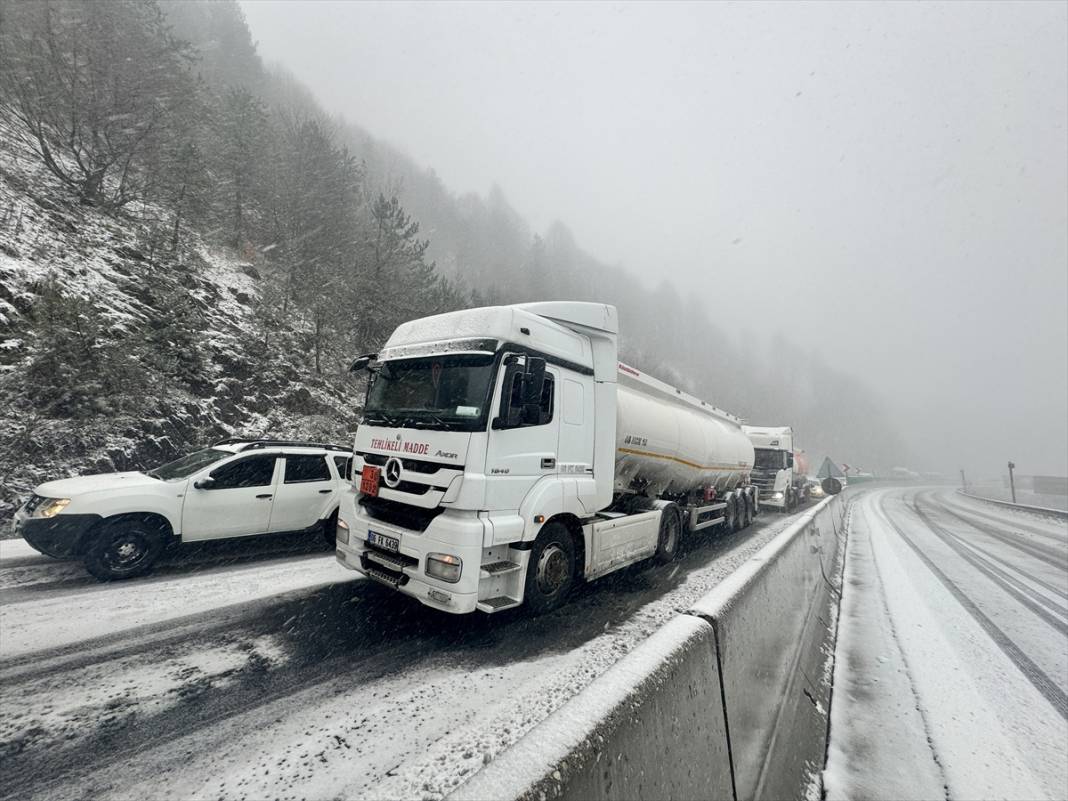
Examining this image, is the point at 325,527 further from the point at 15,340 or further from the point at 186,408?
the point at 15,340

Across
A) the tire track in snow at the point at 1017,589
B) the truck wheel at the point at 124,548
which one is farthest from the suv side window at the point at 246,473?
the tire track in snow at the point at 1017,589

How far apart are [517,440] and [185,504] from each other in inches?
185

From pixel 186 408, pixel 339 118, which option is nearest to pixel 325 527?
pixel 186 408

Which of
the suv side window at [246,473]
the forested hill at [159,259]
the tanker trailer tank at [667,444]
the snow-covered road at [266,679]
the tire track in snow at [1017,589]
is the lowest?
the snow-covered road at [266,679]

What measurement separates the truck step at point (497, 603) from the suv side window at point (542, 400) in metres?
1.78

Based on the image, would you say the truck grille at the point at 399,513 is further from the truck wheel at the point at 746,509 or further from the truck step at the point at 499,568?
the truck wheel at the point at 746,509

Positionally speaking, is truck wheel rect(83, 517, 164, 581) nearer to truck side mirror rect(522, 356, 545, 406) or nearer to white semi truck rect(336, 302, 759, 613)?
white semi truck rect(336, 302, 759, 613)

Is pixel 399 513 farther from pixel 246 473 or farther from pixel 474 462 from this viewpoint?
pixel 246 473

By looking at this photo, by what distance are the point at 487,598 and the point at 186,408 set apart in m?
12.3

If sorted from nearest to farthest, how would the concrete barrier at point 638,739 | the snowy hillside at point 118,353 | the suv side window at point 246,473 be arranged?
1. the concrete barrier at point 638,739
2. the suv side window at point 246,473
3. the snowy hillside at point 118,353

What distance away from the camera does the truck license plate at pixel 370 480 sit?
5051mm

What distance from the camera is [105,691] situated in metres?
3.35

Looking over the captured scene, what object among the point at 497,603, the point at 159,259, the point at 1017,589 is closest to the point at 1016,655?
the point at 1017,589

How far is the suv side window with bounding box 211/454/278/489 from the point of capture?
634cm
